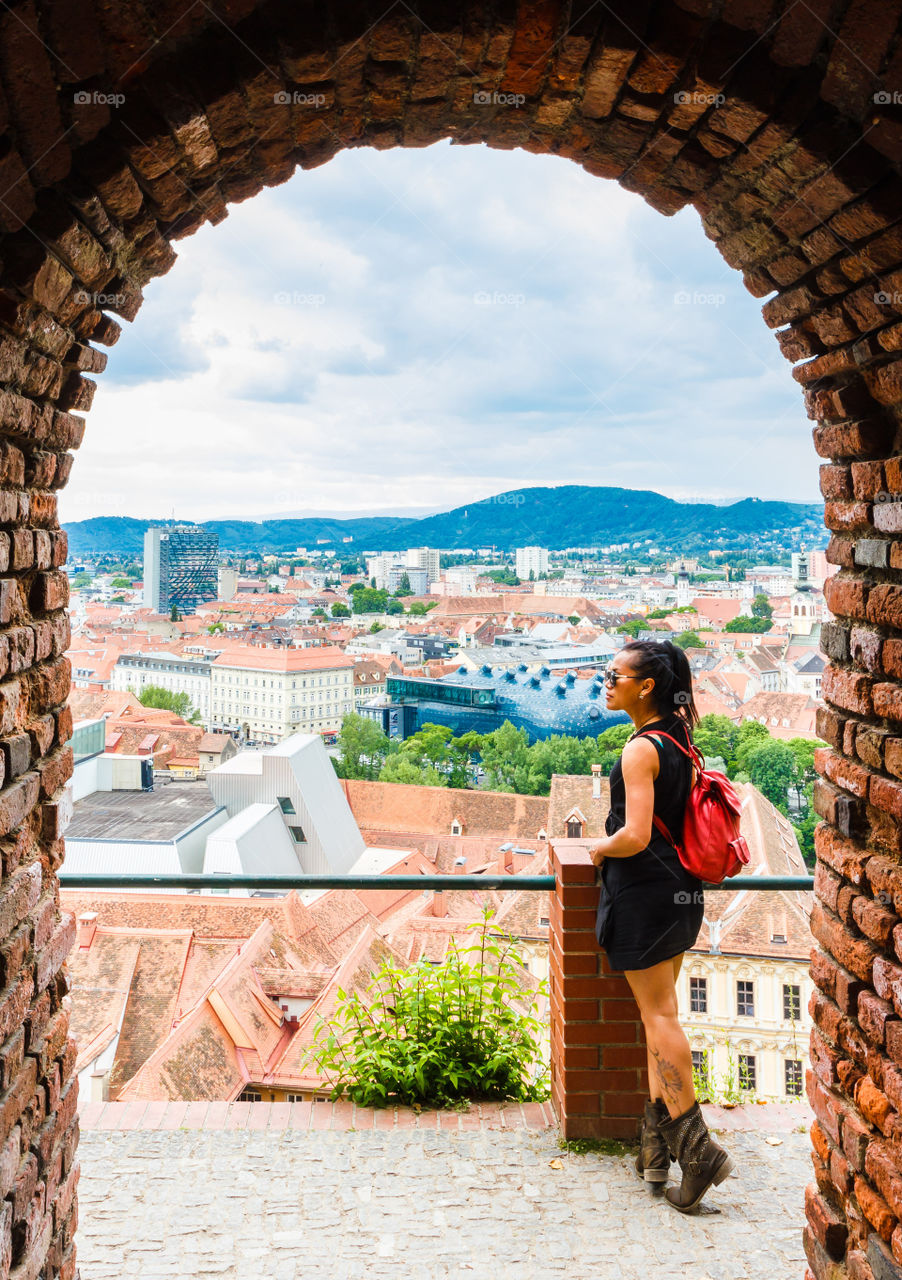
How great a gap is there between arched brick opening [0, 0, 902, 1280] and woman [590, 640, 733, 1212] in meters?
0.44

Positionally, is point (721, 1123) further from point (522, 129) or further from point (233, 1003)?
point (233, 1003)

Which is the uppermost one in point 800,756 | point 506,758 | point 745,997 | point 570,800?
point 800,756

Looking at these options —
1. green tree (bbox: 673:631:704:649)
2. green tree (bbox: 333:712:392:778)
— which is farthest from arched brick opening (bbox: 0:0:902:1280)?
green tree (bbox: 333:712:392:778)

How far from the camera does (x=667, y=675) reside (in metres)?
2.50

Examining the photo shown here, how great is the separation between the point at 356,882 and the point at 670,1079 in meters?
1.05

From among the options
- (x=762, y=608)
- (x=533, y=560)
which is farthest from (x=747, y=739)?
(x=533, y=560)

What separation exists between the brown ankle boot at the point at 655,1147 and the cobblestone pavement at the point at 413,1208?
0.22 ft

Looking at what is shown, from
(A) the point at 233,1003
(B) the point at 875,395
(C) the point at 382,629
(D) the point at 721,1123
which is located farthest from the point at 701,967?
(C) the point at 382,629

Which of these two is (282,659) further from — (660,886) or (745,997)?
(660,886)

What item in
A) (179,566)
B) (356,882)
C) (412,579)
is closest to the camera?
(356,882)

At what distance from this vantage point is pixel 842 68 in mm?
1467

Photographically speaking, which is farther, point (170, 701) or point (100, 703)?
point (170, 701)

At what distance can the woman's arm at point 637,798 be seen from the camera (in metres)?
2.35

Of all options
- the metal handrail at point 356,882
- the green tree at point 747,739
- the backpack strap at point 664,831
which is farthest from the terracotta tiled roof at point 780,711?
the backpack strap at point 664,831
